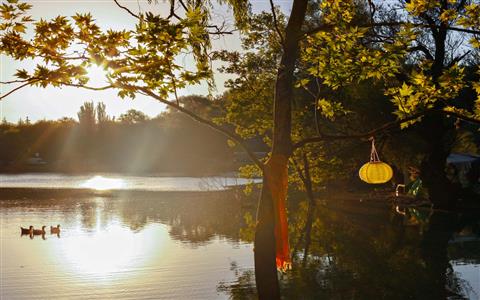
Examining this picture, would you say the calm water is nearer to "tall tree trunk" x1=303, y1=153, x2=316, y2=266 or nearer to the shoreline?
the shoreline

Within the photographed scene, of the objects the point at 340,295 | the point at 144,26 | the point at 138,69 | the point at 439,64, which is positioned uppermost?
the point at 439,64

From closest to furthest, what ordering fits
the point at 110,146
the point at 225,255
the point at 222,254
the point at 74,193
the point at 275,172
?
the point at 275,172, the point at 225,255, the point at 222,254, the point at 74,193, the point at 110,146

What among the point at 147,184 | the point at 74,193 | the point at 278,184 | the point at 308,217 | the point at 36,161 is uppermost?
the point at 36,161

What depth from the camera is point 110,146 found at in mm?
96125

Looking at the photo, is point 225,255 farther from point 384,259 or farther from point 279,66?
point 279,66

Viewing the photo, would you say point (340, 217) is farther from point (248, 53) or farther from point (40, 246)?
point (40, 246)

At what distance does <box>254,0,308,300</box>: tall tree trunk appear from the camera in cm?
666

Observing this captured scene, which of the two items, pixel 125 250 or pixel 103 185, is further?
pixel 103 185

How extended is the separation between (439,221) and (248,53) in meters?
11.1

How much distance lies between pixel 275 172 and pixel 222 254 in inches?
461

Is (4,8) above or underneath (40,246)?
above

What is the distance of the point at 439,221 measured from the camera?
23.9 meters

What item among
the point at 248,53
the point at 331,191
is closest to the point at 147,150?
the point at 331,191

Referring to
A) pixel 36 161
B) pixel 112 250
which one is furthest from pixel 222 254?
pixel 36 161
